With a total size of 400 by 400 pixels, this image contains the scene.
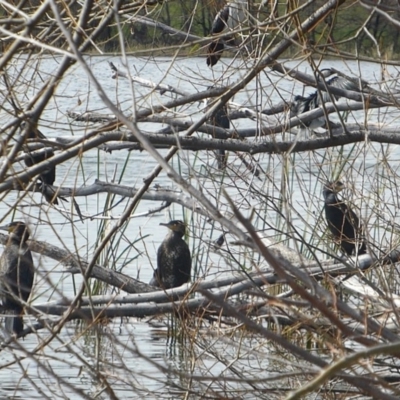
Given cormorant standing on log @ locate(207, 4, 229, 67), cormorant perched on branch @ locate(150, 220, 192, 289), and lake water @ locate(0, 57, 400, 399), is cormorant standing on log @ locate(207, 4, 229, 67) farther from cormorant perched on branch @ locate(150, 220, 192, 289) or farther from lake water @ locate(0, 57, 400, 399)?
cormorant perched on branch @ locate(150, 220, 192, 289)

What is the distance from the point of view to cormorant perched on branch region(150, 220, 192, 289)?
6598 mm

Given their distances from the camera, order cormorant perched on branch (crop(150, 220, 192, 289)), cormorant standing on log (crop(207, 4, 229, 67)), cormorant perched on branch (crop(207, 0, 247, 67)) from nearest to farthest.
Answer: cormorant perched on branch (crop(207, 0, 247, 67)), cormorant standing on log (crop(207, 4, 229, 67)), cormorant perched on branch (crop(150, 220, 192, 289))

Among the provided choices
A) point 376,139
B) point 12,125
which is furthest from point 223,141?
point 12,125

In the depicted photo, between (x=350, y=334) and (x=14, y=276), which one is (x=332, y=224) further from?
(x=350, y=334)

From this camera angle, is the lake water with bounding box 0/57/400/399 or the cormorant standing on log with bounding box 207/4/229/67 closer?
the cormorant standing on log with bounding box 207/4/229/67

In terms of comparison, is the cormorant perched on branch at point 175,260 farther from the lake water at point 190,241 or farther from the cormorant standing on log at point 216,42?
the cormorant standing on log at point 216,42

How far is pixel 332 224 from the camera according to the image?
6098 millimetres

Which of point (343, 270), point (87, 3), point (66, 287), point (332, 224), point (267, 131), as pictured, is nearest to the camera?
point (87, 3)

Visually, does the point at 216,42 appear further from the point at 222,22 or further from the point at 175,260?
the point at 175,260

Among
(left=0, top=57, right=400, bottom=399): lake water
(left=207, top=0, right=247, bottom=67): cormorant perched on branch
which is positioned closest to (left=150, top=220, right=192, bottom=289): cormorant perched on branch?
(left=0, top=57, right=400, bottom=399): lake water

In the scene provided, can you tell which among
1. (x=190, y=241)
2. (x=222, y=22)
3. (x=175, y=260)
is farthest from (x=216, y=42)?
(x=190, y=241)

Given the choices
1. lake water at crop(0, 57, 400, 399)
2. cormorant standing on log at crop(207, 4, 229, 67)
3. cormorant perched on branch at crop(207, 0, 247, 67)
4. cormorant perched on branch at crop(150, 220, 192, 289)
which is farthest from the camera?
cormorant perched on branch at crop(150, 220, 192, 289)

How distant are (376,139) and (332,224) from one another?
2550 millimetres

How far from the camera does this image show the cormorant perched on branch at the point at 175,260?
21.6 ft
